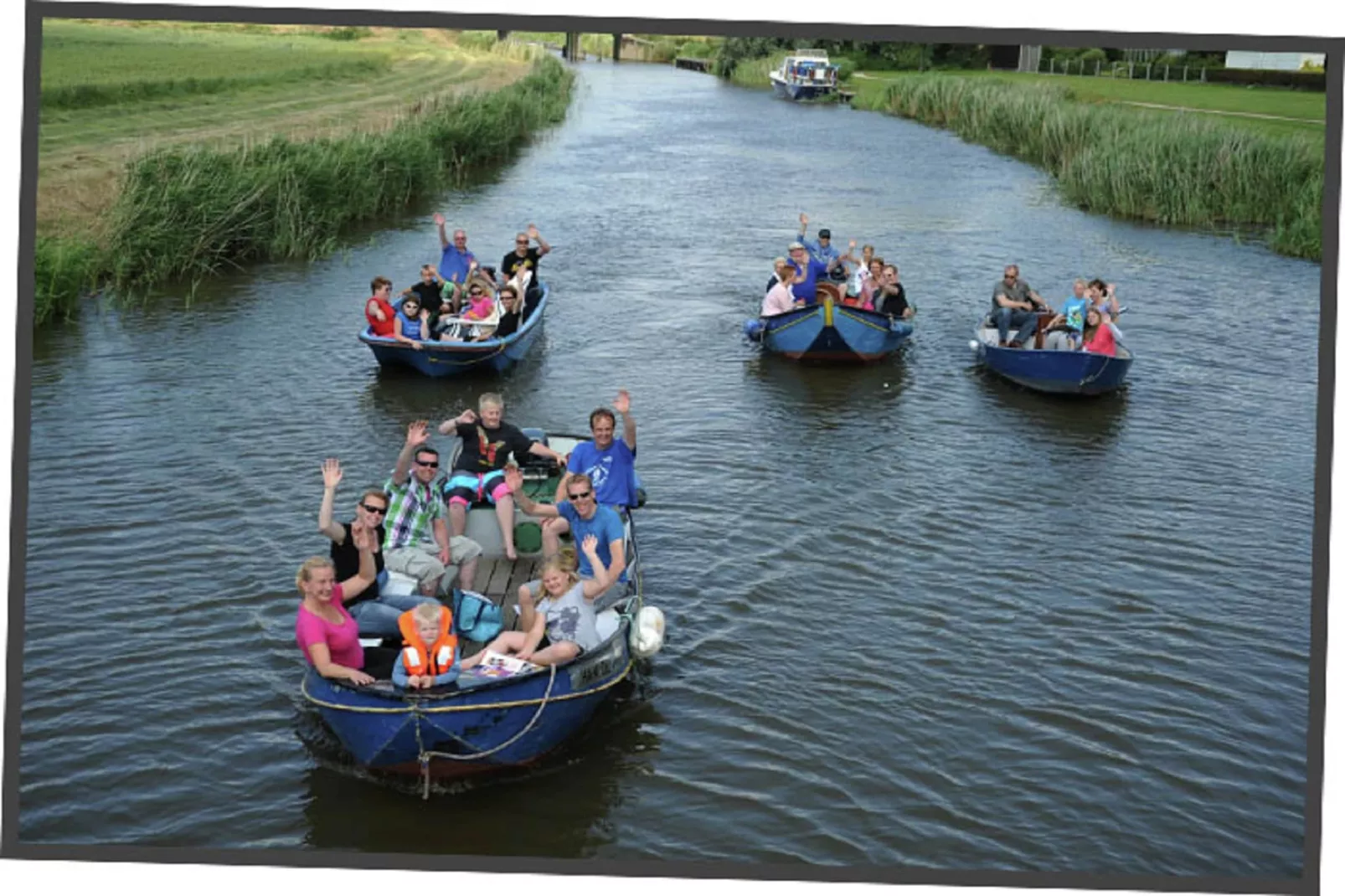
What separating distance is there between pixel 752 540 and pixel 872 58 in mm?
21209

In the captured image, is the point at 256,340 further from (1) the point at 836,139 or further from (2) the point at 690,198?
(1) the point at 836,139

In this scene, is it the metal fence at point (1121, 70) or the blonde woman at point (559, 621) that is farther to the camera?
the metal fence at point (1121, 70)

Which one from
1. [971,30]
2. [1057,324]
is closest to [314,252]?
[1057,324]

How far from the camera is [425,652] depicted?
9469 millimetres

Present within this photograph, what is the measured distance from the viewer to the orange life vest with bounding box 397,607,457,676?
9.45 m

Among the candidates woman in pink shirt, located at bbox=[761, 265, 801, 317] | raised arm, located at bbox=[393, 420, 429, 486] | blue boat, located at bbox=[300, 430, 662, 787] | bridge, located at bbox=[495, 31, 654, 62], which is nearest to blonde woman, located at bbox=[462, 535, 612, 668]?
blue boat, located at bbox=[300, 430, 662, 787]

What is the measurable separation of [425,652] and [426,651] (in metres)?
0.01

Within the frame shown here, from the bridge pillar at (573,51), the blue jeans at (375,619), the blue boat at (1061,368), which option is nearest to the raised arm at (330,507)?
the blue jeans at (375,619)

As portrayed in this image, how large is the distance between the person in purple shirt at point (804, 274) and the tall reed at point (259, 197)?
28.7ft

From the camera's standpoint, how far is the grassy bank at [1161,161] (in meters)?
26.4

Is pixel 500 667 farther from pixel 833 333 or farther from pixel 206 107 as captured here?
pixel 206 107

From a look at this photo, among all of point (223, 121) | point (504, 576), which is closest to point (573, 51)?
point (223, 121)

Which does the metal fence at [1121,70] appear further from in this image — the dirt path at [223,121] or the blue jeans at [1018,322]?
the dirt path at [223,121]

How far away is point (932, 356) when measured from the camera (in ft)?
71.9
